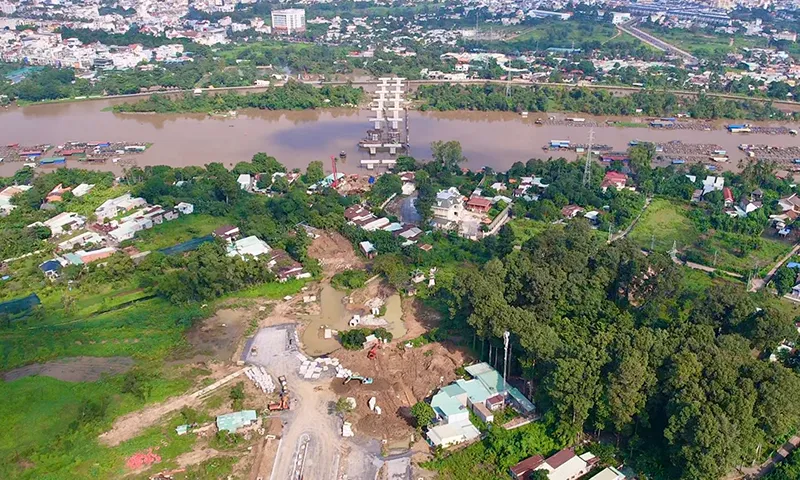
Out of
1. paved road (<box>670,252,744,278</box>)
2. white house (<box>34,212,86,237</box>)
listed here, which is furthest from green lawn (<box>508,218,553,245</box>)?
white house (<box>34,212,86,237</box>)

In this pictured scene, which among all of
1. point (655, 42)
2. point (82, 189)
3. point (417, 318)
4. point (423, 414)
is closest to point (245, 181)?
point (82, 189)

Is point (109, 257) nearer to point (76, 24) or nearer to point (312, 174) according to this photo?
point (312, 174)

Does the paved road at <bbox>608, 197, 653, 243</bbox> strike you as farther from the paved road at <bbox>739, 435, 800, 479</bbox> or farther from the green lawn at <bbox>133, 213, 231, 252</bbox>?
the green lawn at <bbox>133, 213, 231, 252</bbox>

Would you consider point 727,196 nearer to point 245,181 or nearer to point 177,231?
point 245,181

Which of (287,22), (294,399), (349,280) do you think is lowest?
(294,399)

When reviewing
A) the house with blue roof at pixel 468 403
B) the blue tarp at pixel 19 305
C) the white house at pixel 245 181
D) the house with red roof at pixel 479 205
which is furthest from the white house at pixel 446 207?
the blue tarp at pixel 19 305

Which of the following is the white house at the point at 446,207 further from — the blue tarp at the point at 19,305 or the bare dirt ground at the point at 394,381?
the blue tarp at the point at 19,305

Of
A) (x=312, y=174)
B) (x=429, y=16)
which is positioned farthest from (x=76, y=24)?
(x=312, y=174)

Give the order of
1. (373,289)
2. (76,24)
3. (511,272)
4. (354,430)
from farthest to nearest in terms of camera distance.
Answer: (76,24), (373,289), (511,272), (354,430)
